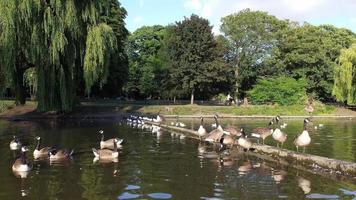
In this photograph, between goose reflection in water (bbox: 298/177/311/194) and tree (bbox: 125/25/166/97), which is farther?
tree (bbox: 125/25/166/97)

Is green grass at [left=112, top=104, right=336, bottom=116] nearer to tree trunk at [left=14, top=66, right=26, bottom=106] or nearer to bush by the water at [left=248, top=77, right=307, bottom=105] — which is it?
bush by the water at [left=248, top=77, right=307, bottom=105]

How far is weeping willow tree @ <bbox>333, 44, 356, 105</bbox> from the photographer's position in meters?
60.9

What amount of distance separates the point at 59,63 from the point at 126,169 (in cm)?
2134

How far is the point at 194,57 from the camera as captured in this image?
64750mm

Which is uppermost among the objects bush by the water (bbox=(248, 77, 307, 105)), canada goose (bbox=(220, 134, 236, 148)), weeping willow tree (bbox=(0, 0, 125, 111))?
weeping willow tree (bbox=(0, 0, 125, 111))

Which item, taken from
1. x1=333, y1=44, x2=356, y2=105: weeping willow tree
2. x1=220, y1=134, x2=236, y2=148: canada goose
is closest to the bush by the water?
x1=333, y1=44, x2=356, y2=105: weeping willow tree

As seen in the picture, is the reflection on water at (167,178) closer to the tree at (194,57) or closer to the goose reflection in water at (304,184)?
the goose reflection in water at (304,184)

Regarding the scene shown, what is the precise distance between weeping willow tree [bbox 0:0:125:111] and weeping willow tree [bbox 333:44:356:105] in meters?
33.3

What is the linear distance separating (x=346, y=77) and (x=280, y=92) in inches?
345

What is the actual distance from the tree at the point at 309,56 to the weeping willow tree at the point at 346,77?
33.4 feet

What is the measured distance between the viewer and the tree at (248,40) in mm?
78000

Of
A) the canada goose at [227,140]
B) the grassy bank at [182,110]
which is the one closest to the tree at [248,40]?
the grassy bank at [182,110]

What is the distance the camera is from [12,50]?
33.2 meters

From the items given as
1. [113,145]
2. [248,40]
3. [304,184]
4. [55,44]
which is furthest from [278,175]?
[248,40]
